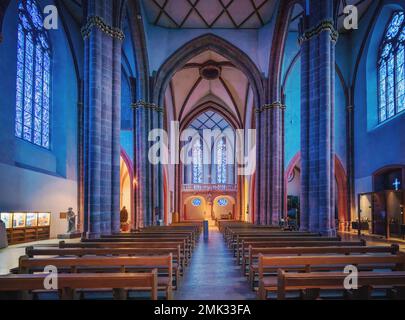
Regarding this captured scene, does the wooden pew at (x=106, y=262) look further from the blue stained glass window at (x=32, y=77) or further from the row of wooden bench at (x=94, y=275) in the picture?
the blue stained glass window at (x=32, y=77)

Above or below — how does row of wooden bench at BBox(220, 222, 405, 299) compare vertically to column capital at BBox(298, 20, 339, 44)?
below

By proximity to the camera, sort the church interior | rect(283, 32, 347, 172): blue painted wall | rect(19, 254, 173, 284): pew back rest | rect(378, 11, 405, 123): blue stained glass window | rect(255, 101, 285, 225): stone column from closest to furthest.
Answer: rect(19, 254, 173, 284): pew back rest < the church interior < rect(378, 11, 405, 123): blue stained glass window < rect(255, 101, 285, 225): stone column < rect(283, 32, 347, 172): blue painted wall

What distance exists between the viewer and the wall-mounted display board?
13.2 meters

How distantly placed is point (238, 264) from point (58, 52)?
14.6 m

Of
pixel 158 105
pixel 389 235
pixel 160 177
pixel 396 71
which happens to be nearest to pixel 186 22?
pixel 158 105

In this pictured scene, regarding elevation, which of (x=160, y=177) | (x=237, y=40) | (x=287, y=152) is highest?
(x=237, y=40)

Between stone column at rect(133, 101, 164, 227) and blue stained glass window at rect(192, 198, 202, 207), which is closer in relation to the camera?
stone column at rect(133, 101, 164, 227)

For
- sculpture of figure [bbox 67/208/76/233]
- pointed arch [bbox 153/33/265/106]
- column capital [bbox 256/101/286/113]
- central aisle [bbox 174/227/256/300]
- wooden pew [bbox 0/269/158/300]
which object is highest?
pointed arch [bbox 153/33/265/106]

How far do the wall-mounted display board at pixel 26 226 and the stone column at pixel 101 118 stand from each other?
4.25m

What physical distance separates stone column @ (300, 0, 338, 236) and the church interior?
54 millimetres

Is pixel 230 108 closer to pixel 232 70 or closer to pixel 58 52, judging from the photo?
pixel 232 70

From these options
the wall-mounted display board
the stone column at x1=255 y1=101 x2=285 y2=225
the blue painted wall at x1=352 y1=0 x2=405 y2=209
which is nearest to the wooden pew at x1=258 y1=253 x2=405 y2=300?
the wall-mounted display board

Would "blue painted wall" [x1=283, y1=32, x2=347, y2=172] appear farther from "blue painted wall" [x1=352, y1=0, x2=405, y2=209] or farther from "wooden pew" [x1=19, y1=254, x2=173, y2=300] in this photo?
"wooden pew" [x1=19, y1=254, x2=173, y2=300]

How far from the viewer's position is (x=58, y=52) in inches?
692
